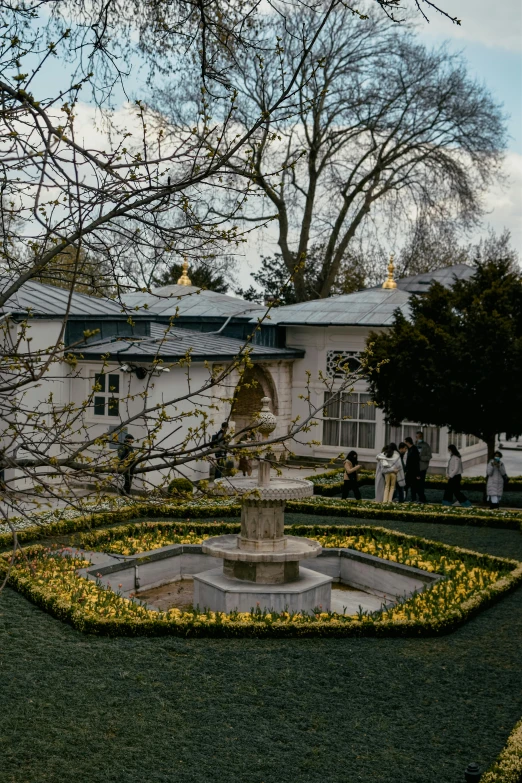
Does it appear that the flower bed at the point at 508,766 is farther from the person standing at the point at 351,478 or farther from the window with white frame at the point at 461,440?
the window with white frame at the point at 461,440

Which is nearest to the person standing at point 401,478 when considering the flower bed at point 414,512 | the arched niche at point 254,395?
the flower bed at point 414,512

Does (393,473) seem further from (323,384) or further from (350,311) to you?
(350,311)

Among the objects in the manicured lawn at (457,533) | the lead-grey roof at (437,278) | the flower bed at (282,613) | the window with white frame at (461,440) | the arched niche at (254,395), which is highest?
the lead-grey roof at (437,278)

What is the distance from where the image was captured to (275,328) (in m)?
26.3

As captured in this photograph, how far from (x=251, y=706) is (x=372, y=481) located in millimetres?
14643

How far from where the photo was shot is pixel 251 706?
810 centimetres

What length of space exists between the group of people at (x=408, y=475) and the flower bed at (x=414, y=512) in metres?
1.03

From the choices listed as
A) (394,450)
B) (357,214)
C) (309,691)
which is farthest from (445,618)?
(357,214)

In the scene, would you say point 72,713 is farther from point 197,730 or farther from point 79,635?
point 79,635

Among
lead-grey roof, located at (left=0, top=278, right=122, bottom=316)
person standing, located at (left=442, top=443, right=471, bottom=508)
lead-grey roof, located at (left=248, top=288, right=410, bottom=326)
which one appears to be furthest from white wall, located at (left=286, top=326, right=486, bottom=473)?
lead-grey roof, located at (left=0, top=278, right=122, bottom=316)

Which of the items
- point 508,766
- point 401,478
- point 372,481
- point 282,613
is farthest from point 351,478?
point 508,766

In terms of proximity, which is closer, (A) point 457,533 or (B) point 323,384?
(A) point 457,533

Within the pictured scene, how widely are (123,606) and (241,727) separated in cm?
324

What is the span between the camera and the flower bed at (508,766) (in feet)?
22.1
